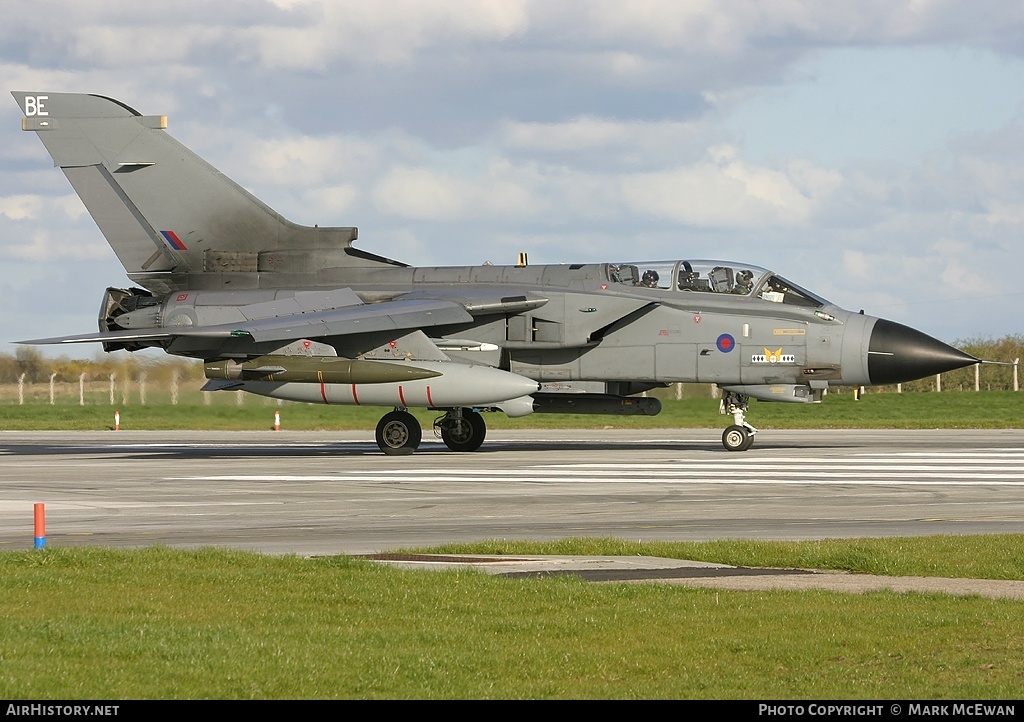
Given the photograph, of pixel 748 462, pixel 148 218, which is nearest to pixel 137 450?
pixel 148 218

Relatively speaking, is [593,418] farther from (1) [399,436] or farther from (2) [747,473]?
(2) [747,473]

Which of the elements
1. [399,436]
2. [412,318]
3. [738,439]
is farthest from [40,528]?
[738,439]

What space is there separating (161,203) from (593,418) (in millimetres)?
19517

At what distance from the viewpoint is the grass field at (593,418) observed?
36469mm

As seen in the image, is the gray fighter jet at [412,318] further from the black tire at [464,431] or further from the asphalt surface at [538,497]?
the asphalt surface at [538,497]

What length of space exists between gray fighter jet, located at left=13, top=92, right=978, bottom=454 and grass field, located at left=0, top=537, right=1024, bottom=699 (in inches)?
535

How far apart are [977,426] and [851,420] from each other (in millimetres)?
5756

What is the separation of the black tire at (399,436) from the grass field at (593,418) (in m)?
8.27

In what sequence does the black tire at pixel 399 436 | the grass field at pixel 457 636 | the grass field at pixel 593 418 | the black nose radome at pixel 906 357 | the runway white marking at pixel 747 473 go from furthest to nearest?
the grass field at pixel 593 418
the black tire at pixel 399 436
the black nose radome at pixel 906 357
the runway white marking at pixel 747 473
the grass field at pixel 457 636

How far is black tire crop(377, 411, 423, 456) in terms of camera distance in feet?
84.1

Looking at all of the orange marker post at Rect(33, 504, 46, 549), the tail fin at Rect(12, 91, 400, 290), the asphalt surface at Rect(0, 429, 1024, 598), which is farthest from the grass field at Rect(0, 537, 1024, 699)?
the tail fin at Rect(12, 91, 400, 290)

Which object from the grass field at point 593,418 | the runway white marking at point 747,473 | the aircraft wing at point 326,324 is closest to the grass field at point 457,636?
the runway white marking at point 747,473

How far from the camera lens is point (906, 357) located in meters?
23.7
